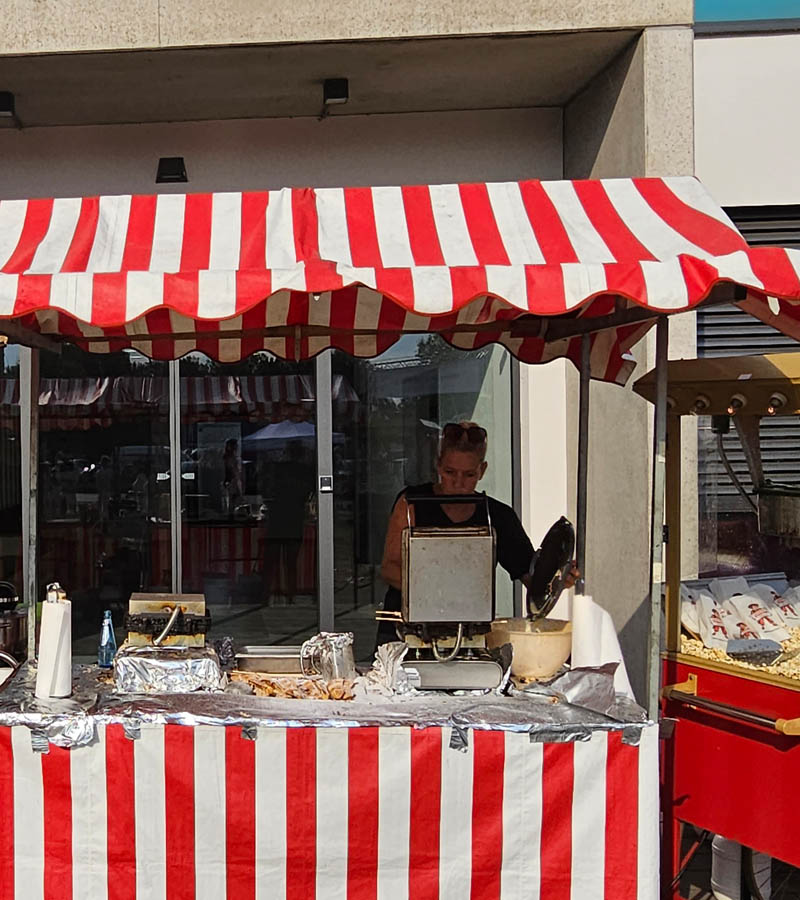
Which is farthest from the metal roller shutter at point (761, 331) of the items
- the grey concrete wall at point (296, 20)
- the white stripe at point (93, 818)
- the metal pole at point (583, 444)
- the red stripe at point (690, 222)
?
the white stripe at point (93, 818)

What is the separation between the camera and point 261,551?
6.44 meters

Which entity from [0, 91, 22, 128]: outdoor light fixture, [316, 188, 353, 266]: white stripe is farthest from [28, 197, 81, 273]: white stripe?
[0, 91, 22, 128]: outdoor light fixture

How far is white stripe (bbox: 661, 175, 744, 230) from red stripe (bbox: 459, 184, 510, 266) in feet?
2.07

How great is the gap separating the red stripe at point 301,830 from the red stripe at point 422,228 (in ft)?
4.70

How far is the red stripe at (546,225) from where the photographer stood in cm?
285

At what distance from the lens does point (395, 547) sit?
3807mm

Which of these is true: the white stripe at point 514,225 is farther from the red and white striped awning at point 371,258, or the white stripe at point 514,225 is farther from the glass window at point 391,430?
the glass window at point 391,430

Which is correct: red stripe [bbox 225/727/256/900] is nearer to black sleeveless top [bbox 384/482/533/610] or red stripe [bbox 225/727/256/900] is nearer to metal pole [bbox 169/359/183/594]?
black sleeveless top [bbox 384/482/533/610]

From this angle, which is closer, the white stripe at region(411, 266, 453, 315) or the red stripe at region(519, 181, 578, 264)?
the white stripe at region(411, 266, 453, 315)

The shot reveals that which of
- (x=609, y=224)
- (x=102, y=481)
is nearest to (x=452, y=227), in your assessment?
(x=609, y=224)

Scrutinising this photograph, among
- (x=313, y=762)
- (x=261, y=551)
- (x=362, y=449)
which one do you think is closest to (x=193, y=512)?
(x=261, y=551)

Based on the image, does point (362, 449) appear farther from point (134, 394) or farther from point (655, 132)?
point (655, 132)

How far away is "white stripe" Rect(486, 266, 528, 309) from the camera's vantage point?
254 cm

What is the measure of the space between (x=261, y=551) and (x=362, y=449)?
36.5 inches
